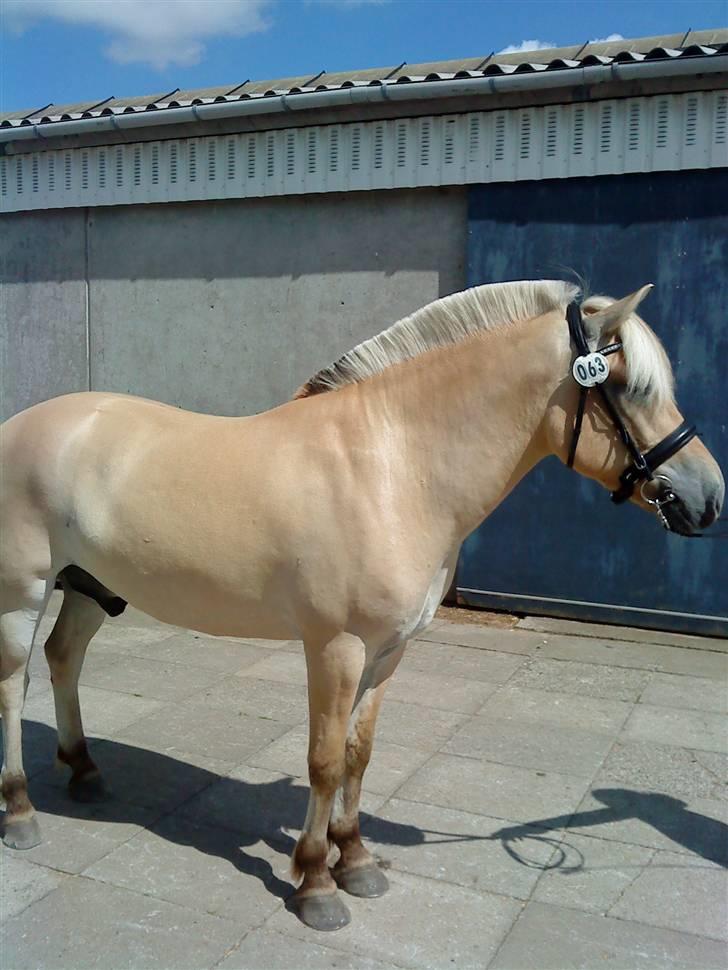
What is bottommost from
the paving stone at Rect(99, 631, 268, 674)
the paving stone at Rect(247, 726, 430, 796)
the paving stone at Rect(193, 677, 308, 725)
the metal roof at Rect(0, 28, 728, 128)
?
the paving stone at Rect(99, 631, 268, 674)

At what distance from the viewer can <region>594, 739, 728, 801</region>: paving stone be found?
3.86 metres

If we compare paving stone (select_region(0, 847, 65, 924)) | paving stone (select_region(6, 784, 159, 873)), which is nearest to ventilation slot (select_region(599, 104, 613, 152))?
paving stone (select_region(6, 784, 159, 873))

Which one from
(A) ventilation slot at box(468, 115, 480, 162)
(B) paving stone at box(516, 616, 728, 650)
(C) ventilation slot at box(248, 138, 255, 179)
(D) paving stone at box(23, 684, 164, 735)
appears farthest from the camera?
(C) ventilation slot at box(248, 138, 255, 179)

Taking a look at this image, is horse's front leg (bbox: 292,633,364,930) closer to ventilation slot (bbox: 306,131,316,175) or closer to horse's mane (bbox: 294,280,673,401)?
horse's mane (bbox: 294,280,673,401)

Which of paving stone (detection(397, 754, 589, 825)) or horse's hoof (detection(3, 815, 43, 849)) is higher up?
horse's hoof (detection(3, 815, 43, 849))

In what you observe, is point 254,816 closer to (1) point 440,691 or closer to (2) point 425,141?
(1) point 440,691

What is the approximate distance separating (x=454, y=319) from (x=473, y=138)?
420 cm

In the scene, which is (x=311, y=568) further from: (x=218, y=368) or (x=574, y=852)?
(x=218, y=368)

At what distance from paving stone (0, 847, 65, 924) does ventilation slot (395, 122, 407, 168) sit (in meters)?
5.36

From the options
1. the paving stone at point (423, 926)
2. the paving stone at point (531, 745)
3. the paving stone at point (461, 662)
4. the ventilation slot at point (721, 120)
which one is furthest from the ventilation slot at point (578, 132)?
the paving stone at point (423, 926)

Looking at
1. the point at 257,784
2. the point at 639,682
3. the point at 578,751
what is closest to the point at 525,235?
the point at 639,682

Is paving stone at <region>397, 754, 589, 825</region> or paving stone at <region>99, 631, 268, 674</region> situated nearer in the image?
paving stone at <region>397, 754, 589, 825</region>

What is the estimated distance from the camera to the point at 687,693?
5.15 m

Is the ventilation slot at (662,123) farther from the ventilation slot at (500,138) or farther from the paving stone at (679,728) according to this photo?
the paving stone at (679,728)
